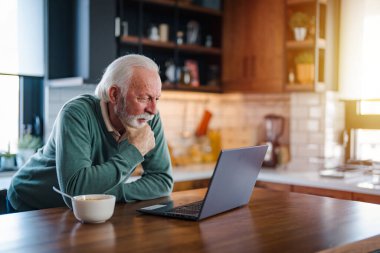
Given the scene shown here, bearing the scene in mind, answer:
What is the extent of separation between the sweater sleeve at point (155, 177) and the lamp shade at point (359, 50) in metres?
2.28

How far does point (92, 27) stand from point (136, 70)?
5.21 feet

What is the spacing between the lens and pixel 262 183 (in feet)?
12.1

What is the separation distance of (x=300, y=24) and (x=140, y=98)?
7.48 ft

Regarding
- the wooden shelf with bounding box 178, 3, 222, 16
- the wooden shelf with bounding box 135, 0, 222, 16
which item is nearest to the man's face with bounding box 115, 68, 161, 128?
the wooden shelf with bounding box 135, 0, 222, 16

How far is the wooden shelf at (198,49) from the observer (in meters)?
4.14

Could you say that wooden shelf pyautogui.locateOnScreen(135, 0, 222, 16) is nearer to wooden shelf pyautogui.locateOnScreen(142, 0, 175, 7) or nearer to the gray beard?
wooden shelf pyautogui.locateOnScreen(142, 0, 175, 7)

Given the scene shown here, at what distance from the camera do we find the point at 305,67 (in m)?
3.86

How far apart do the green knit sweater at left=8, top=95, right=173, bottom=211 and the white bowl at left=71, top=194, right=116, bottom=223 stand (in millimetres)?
231

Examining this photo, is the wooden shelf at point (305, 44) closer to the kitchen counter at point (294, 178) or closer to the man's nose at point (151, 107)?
the kitchen counter at point (294, 178)

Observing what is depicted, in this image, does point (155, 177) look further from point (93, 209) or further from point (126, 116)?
point (93, 209)

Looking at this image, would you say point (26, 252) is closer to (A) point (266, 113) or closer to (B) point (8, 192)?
(B) point (8, 192)

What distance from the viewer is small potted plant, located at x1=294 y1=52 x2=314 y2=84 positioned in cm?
383

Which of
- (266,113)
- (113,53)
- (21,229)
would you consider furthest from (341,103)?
(21,229)

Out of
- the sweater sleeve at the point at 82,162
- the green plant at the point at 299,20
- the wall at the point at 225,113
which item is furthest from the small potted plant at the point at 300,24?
the sweater sleeve at the point at 82,162
